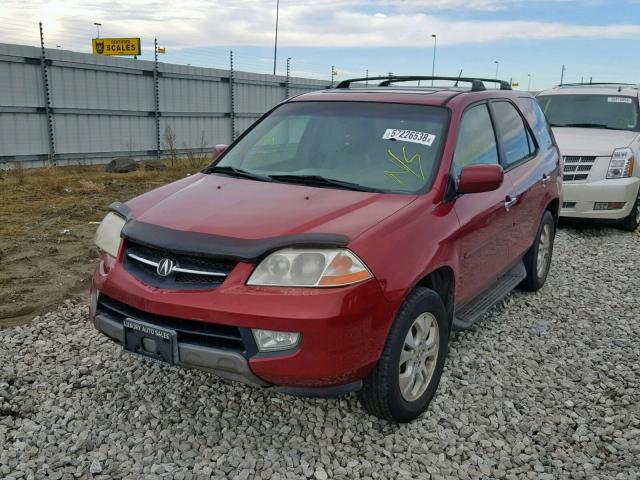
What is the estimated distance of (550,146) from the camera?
5820mm

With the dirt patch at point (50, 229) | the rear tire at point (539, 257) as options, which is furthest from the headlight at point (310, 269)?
the rear tire at point (539, 257)

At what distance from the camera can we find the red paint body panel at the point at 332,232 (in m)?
2.66

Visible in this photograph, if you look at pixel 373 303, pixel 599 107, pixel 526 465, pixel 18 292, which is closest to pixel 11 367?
pixel 18 292

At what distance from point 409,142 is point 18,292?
12.1 ft

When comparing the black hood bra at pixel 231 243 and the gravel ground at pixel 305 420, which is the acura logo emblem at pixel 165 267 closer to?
the black hood bra at pixel 231 243

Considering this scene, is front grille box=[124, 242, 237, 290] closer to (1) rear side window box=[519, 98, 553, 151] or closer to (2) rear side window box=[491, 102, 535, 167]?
(2) rear side window box=[491, 102, 535, 167]

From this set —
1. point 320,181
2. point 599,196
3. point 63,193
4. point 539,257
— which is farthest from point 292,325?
point 63,193

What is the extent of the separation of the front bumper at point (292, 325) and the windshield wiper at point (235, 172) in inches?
43.3

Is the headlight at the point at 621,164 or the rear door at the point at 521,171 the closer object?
the rear door at the point at 521,171

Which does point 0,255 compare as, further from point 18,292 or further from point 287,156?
point 287,156

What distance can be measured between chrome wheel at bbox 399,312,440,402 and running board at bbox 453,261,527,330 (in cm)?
40

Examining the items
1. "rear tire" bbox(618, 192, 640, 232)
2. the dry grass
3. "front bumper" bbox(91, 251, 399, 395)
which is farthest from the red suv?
"rear tire" bbox(618, 192, 640, 232)

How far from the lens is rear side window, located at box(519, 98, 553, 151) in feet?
17.9

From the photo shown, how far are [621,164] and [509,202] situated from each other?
15.0 feet
